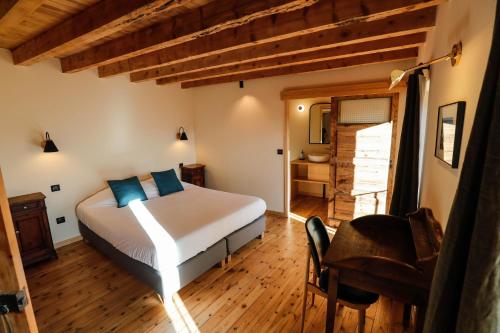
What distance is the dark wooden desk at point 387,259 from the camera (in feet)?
4.50

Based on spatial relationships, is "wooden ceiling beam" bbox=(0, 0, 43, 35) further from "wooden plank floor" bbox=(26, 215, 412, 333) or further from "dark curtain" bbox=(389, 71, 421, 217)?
"dark curtain" bbox=(389, 71, 421, 217)

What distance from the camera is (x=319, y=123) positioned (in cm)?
540

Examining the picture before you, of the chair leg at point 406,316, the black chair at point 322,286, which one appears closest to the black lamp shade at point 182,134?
the black chair at point 322,286

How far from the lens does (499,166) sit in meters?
0.63

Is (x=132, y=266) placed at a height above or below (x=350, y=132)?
below

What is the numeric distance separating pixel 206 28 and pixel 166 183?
281cm

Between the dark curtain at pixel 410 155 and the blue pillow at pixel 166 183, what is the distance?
323 centimetres

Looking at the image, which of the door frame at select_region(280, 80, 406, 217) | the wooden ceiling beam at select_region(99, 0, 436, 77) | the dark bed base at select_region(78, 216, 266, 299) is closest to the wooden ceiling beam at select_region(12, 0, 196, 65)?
the wooden ceiling beam at select_region(99, 0, 436, 77)

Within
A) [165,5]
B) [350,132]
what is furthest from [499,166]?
[350,132]

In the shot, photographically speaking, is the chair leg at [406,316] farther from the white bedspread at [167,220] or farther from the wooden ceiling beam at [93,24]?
the wooden ceiling beam at [93,24]

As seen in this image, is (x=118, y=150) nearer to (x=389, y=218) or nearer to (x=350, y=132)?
(x=350, y=132)

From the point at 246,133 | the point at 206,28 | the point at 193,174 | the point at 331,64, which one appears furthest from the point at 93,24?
the point at 193,174

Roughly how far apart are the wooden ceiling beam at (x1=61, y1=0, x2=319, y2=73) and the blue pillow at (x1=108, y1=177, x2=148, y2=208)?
1643mm

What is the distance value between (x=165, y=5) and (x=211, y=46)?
887 mm
